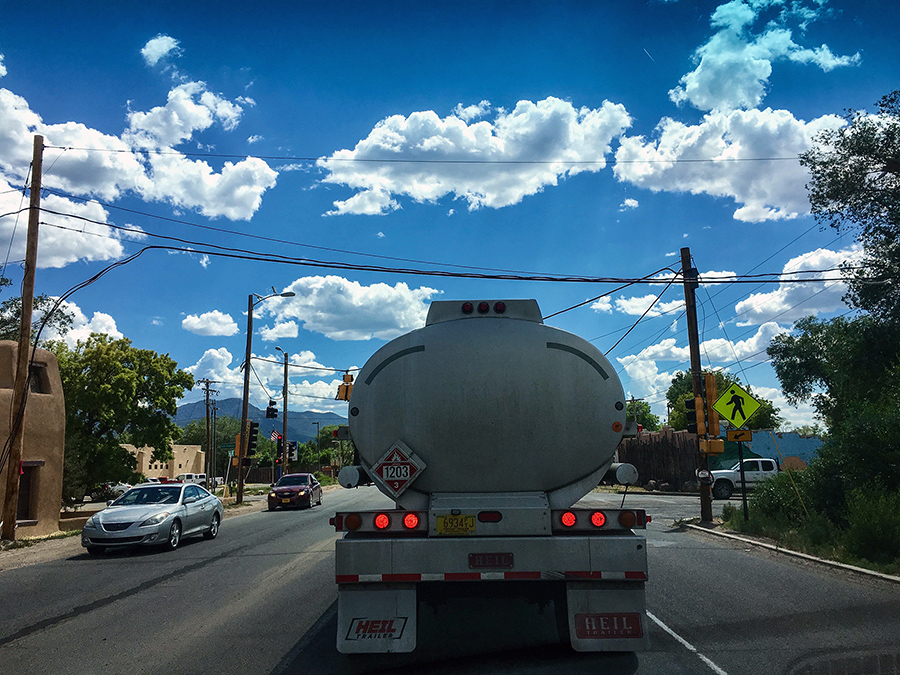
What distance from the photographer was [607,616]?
5078 millimetres

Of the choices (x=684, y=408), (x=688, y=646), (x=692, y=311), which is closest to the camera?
(x=688, y=646)

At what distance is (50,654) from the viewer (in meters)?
6.02

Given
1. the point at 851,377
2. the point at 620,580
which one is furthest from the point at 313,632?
the point at 851,377

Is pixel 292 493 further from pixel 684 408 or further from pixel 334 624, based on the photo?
pixel 684 408

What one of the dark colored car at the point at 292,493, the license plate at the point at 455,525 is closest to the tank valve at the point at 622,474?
the license plate at the point at 455,525

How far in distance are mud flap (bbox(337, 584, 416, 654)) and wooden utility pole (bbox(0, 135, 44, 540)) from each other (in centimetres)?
1373

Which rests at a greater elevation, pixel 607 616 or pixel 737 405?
pixel 737 405

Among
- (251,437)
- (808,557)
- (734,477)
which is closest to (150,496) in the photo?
(808,557)

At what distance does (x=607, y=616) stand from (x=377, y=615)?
176 cm

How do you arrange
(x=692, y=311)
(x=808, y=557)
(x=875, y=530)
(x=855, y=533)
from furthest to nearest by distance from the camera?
(x=692, y=311)
(x=808, y=557)
(x=855, y=533)
(x=875, y=530)

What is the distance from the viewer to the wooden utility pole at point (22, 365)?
604 inches

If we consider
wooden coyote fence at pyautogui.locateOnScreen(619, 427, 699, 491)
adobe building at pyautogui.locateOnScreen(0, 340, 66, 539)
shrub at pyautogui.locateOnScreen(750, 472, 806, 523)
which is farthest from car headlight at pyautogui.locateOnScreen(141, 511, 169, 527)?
wooden coyote fence at pyautogui.locateOnScreen(619, 427, 699, 491)

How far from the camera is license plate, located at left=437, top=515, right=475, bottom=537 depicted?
17.4 feet

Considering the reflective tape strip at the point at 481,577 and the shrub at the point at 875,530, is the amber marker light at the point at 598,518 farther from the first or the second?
the shrub at the point at 875,530
